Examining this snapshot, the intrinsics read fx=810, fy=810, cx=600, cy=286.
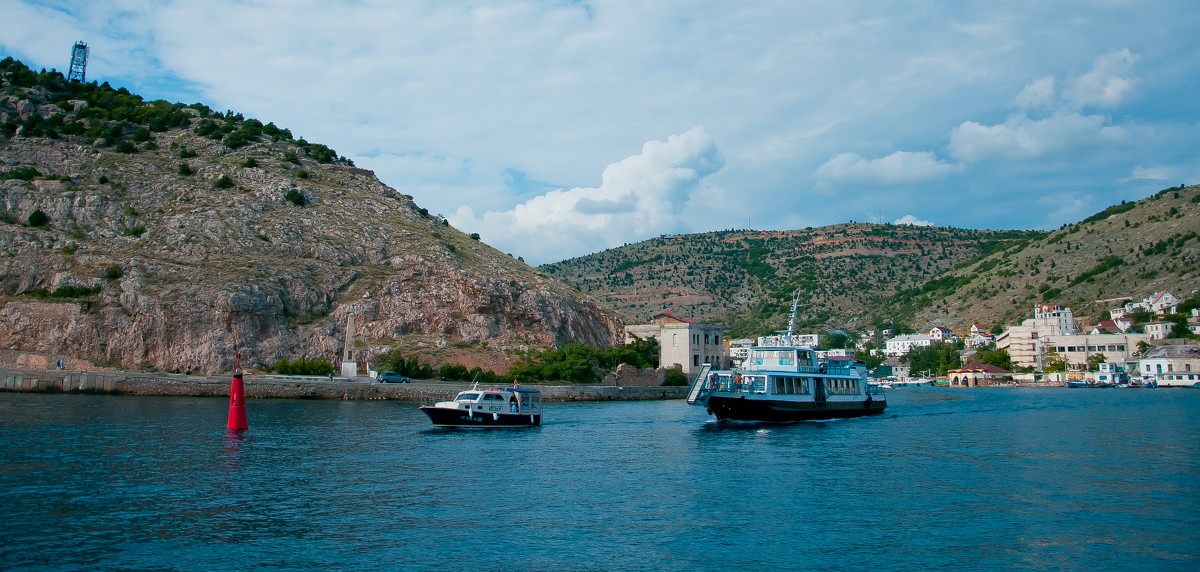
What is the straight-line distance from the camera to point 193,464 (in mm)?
25891

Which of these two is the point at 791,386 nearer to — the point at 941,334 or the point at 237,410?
the point at 237,410

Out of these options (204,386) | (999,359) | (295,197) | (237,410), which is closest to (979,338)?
(999,359)

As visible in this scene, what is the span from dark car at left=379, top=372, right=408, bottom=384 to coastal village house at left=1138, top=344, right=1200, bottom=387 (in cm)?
9767

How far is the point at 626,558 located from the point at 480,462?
1374 centimetres

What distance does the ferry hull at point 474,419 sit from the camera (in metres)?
39.6

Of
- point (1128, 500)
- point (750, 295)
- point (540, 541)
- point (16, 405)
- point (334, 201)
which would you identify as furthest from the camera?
point (750, 295)

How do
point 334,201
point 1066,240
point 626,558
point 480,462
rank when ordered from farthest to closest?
point 1066,240 → point 334,201 → point 480,462 → point 626,558

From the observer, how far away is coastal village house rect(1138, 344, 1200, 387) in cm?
10369

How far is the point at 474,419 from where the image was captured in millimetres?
40844

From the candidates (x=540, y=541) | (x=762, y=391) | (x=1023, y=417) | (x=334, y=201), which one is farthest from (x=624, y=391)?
(x=540, y=541)

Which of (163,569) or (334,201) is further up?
(334,201)

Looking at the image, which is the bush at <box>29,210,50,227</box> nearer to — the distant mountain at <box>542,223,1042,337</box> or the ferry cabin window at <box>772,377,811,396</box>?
the ferry cabin window at <box>772,377,811,396</box>

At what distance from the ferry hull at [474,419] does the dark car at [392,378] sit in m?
21.8

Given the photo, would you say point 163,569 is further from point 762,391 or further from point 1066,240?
point 1066,240
